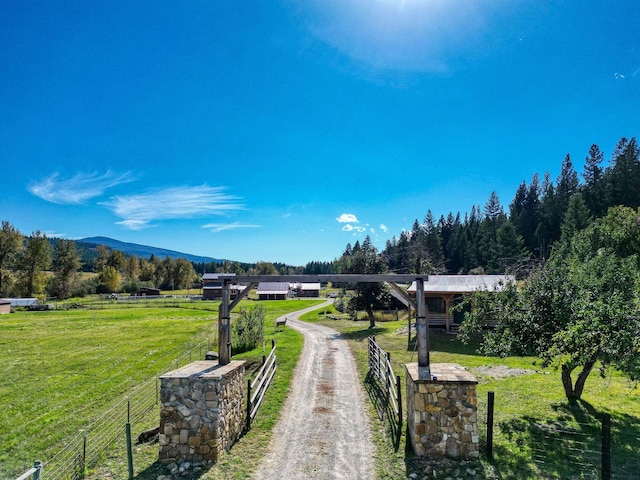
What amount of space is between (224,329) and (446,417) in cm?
589

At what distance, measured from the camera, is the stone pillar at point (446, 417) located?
7.91 meters

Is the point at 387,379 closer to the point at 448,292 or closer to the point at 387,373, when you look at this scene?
the point at 387,373

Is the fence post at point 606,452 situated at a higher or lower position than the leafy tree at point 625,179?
lower

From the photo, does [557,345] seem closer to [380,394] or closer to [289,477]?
[380,394]

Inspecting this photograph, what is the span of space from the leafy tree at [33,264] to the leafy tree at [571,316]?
250 ft

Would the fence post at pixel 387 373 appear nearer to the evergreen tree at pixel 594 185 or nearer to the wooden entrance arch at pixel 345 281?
the wooden entrance arch at pixel 345 281

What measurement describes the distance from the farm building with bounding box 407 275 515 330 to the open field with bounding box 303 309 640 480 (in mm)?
8289

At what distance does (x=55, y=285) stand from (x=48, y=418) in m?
66.9

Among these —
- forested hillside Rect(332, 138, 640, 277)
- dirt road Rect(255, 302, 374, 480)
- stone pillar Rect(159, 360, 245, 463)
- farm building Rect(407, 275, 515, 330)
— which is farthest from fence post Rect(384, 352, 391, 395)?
forested hillside Rect(332, 138, 640, 277)

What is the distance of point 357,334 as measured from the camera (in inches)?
1053

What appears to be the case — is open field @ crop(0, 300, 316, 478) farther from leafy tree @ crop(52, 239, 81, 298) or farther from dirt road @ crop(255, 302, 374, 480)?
leafy tree @ crop(52, 239, 81, 298)

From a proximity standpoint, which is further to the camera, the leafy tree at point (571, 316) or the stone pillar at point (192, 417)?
the leafy tree at point (571, 316)

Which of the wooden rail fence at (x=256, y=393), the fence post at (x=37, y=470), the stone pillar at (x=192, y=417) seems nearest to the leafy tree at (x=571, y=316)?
the wooden rail fence at (x=256, y=393)

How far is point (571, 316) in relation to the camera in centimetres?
947
